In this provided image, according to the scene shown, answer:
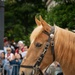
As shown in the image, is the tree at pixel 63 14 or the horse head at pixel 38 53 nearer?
the horse head at pixel 38 53

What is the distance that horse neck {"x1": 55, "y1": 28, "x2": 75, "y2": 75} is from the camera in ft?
16.7

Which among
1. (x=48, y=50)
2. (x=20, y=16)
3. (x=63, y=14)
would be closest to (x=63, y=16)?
(x=63, y=14)

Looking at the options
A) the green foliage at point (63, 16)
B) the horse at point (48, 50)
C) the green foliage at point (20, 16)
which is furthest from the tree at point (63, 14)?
the green foliage at point (20, 16)

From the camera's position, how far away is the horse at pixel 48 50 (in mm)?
5098

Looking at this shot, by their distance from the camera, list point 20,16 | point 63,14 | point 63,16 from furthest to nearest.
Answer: point 20,16
point 63,14
point 63,16

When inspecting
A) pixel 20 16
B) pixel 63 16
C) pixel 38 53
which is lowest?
pixel 20 16

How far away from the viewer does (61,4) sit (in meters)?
18.4

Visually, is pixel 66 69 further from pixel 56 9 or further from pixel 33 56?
pixel 56 9

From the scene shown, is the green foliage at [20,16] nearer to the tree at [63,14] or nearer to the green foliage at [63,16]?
the tree at [63,14]

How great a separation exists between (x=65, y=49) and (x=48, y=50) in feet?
0.86

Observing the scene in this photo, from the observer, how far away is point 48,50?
5.17 metres

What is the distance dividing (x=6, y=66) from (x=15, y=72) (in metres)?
0.42

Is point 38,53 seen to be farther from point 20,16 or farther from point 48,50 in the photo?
point 20,16

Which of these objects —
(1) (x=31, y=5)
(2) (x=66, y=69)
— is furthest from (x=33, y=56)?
(1) (x=31, y=5)
